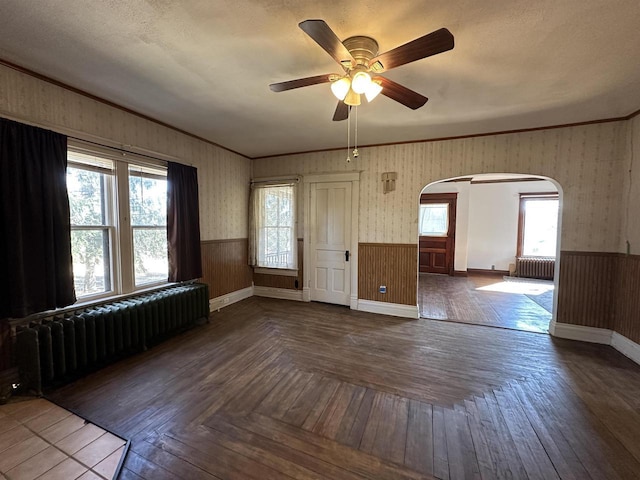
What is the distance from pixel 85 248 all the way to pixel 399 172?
4.20 meters

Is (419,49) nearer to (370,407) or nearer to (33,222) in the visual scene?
(370,407)

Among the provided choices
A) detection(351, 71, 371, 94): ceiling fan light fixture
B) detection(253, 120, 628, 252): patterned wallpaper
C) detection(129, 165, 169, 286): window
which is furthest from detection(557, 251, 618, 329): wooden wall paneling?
detection(129, 165, 169, 286): window

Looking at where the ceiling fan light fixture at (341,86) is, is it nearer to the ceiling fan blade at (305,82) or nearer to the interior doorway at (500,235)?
the ceiling fan blade at (305,82)

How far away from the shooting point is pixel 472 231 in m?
7.70

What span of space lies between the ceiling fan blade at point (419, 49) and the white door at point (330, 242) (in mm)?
2907

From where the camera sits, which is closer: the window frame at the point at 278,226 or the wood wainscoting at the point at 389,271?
the wood wainscoting at the point at 389,271

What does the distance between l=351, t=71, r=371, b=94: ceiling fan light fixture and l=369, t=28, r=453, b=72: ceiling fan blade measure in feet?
0.33

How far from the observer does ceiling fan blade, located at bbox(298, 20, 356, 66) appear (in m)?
1.29

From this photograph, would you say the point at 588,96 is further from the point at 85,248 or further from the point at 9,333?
the point at 9,333

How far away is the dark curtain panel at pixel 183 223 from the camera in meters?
3.58

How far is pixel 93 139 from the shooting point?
2.74 meters

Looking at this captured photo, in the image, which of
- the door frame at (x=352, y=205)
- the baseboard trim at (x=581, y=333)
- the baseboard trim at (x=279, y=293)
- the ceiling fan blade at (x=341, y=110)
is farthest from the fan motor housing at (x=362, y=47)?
the baseboard trim at (x=581, y=333)

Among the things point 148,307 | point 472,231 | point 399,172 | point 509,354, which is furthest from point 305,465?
point 472,231

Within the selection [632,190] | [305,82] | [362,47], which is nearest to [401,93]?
[362,47]
